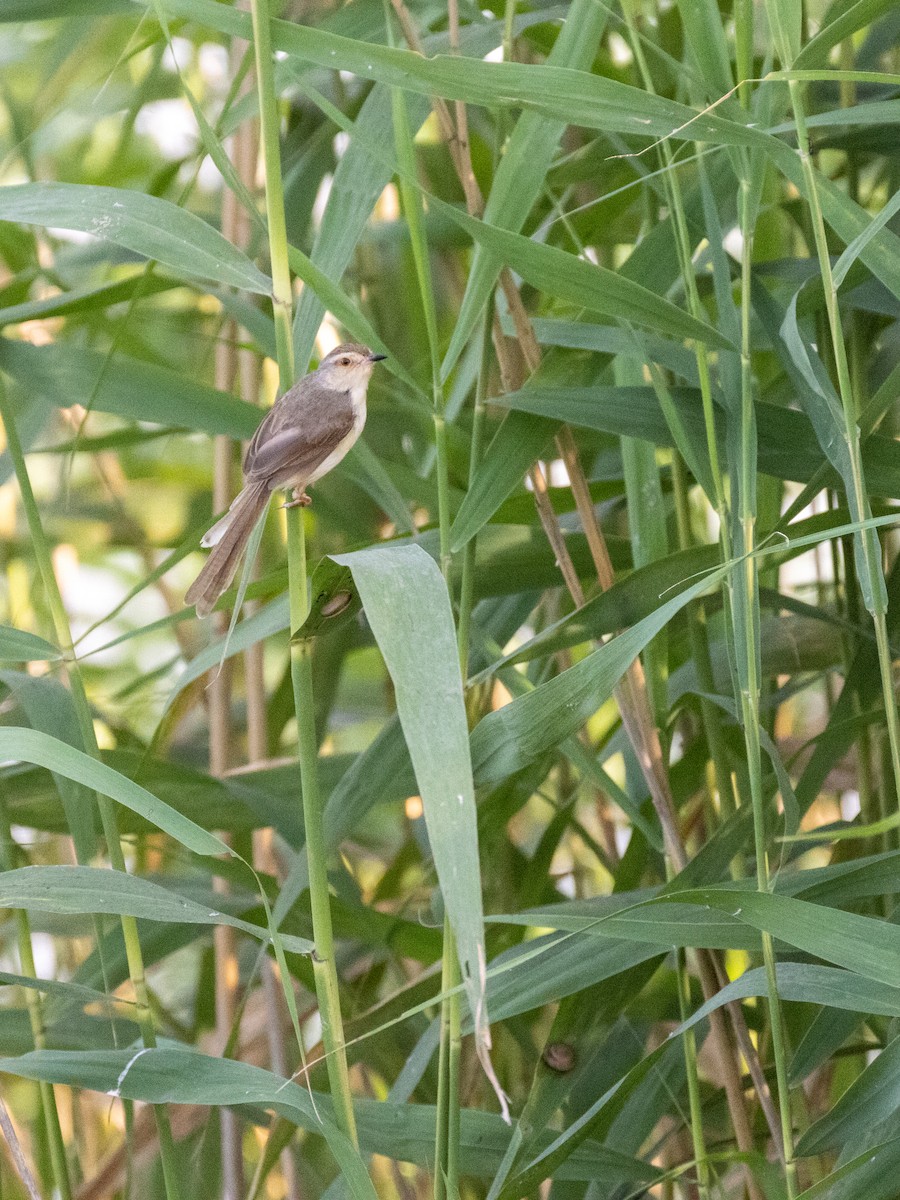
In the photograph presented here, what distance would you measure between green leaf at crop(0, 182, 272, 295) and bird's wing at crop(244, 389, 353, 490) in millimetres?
129

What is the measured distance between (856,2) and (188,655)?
3.79ft

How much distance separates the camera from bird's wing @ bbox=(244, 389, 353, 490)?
0.87 meters

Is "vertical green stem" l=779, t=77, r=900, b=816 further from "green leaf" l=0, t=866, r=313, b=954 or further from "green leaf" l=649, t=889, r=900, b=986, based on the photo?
"green leaf" l=0, t=866, r=313, b=954

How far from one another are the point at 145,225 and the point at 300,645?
0.95ft

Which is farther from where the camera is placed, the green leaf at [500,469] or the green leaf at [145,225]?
the green leaf at [500,469]

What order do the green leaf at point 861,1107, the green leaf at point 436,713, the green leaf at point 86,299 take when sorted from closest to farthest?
1. the green leaf at point 436,713
2. the green leaf at point 861,1107
3. the green leaf at point 86,299

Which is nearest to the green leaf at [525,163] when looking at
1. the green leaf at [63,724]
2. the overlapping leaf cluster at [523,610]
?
the overlapping leaf cluster at [523,610]

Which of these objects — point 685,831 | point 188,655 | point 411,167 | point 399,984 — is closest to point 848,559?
point 685,831

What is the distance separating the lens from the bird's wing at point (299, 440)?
0.87 m

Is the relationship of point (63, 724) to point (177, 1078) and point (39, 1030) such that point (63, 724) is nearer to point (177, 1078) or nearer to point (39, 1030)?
point (39, 1030)

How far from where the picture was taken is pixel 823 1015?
3.02 feet

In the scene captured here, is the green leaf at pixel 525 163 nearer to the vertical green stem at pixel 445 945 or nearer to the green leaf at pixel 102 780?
the vertical green stem at pixel 445 945

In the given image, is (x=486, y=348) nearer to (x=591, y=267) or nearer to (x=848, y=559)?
(x=591, y=267)

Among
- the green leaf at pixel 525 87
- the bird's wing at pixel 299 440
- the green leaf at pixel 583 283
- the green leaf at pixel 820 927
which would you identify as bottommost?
the green leaf at pixel 820 927
